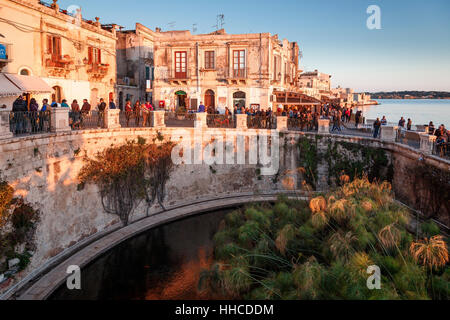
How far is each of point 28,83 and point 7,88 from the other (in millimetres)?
2201

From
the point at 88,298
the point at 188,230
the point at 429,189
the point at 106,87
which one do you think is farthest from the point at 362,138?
the point at 106,87

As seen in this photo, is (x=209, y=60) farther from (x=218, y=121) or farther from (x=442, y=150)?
(x=442, y=150)

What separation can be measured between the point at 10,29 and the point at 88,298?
13932 mm

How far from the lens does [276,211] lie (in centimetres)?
1333

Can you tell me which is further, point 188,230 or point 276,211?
point 188,230

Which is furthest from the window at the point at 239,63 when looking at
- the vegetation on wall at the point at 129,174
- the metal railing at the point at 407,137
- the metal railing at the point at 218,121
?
the metal railing at the point at 407,137

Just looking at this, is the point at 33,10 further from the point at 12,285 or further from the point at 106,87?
the point at 12,285

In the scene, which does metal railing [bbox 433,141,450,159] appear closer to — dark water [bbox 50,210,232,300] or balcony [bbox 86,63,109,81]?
dark water [bbox 50,210,232,300]

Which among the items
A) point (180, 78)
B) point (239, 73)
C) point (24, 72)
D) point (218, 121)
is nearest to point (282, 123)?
point (218, 121)

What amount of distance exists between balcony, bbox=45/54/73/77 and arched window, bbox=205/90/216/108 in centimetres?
883

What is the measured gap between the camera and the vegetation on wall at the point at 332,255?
26.2 ft

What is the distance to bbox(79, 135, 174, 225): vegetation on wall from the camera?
14.6m

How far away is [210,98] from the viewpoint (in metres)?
25.3

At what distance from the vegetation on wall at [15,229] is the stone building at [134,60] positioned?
2034 cm
